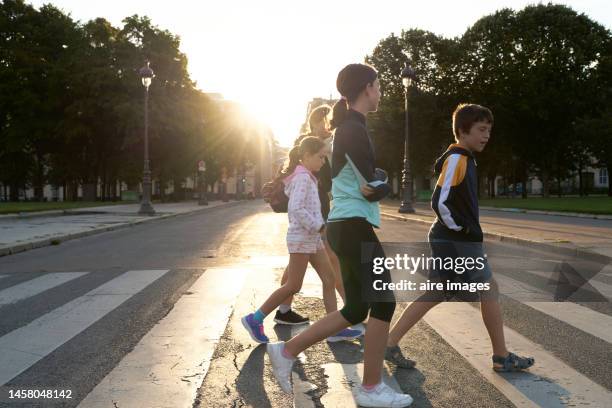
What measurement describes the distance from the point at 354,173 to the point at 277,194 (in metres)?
1.59

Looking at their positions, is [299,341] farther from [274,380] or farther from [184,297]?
[184,297]

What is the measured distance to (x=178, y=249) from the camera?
1284cm

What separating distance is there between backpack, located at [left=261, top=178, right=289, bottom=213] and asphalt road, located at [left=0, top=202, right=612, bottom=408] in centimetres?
108

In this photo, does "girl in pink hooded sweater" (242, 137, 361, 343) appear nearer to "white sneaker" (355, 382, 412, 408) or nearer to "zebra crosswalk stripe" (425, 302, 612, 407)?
"zebra crosswalk stripe" (425, 302, 612, 407)

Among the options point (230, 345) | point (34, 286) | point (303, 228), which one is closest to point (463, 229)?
point (303, 228)

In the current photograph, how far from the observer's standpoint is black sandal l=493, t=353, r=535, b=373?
4191 mm

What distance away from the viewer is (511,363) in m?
4.19

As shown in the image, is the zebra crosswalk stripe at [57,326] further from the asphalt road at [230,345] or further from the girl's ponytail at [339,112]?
the girl's ponytail at [339,112]

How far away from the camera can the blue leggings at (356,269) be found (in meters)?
3.53

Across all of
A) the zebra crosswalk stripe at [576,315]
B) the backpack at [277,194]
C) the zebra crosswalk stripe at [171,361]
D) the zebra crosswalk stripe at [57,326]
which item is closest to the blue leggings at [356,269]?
the zebra crosswalk stripe at [171,361]

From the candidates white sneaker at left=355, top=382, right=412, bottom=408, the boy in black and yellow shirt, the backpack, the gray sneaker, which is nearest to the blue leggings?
white sneaker at left=355, top=382, right=412, bottom=408

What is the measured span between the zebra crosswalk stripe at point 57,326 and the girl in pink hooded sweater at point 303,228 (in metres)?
1.54

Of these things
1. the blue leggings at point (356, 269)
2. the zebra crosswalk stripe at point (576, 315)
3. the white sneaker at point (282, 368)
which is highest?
the blue leggings at point (356, 269)

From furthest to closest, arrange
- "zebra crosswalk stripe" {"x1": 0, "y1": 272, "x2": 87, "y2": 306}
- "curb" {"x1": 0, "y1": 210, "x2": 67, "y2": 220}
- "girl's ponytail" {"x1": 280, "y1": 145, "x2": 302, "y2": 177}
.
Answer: "curb" {"x1": 0, "y1": 210, "x2": 67, "y2": 220} < "zebra crosswalk stripe" {"x1": 0, "y1": 272, "x2": 87, "y2": 306} < "girl's ponytail" {"x1": 280, "y1": 145, "x2": 302, "y2": 177}
